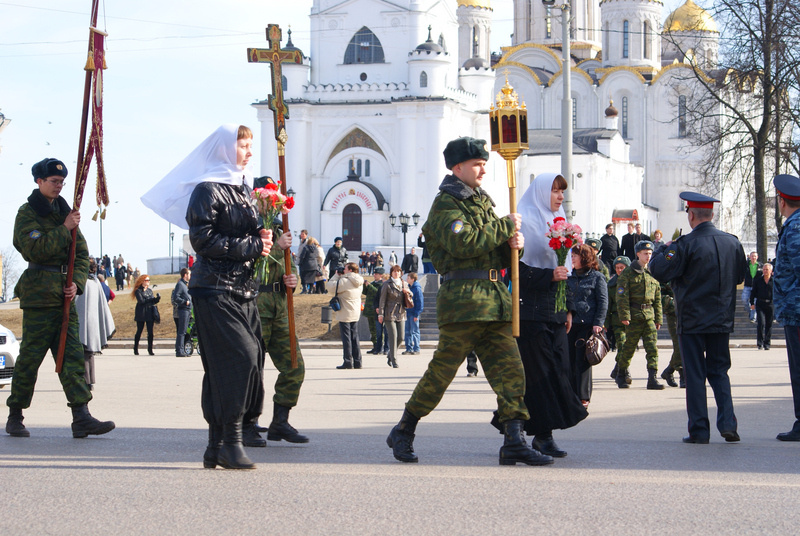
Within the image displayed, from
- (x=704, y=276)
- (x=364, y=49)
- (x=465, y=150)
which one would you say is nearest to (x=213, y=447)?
(x=465, y=150)

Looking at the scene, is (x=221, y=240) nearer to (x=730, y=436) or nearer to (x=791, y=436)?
(x=730, y=436)

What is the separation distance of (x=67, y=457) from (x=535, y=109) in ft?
269

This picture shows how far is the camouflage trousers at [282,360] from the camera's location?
8422 millimetres

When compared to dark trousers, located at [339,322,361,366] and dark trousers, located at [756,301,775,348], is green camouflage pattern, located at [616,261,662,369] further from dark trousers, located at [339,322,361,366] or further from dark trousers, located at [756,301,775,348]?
dark trousers, located at [756,301,775,348]

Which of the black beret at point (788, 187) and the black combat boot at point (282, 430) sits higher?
the black beret at point (788, 187)

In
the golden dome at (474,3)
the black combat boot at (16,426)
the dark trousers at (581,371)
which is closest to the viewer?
the black combat boot at (16,426)

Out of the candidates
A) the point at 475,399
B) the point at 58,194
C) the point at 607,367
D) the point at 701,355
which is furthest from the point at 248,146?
the point at 607,367

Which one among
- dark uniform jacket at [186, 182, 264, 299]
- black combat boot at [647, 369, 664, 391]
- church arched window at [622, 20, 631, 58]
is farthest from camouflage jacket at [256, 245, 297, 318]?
church arched window at [622, 20, 631, 58]

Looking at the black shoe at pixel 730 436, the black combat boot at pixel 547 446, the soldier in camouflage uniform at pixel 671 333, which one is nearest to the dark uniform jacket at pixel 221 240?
the black combat boot at pixel 547 446

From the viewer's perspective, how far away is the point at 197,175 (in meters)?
7.37

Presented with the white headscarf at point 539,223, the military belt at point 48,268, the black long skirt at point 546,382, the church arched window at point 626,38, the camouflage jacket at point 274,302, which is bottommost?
the black long skirt at point 546,382

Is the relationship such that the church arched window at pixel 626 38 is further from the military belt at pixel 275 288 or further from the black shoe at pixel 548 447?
the black shoe at pixel 548 447

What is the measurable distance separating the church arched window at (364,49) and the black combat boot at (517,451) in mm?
57093

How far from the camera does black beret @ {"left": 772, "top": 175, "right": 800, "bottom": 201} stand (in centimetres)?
901
